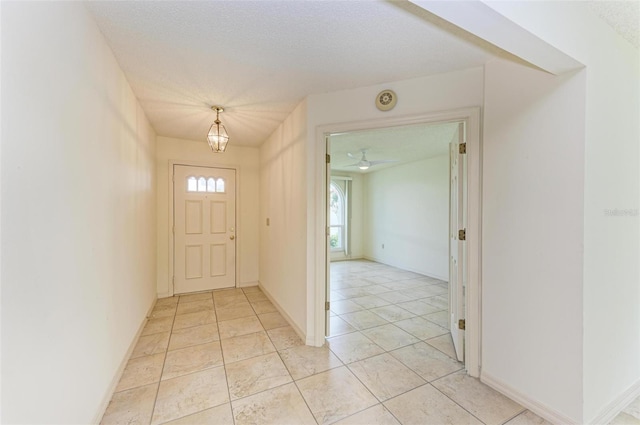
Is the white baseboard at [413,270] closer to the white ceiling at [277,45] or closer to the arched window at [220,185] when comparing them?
the white ceiling at [277,45]

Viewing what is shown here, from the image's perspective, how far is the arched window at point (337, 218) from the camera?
6.76m

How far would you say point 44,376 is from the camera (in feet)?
3.35

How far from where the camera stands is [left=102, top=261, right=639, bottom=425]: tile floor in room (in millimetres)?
1589

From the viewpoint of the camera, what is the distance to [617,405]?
5.26ft

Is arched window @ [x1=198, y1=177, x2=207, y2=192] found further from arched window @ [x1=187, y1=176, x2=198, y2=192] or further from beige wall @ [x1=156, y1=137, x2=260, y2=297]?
beige wall @ [x1=156, y1=137, x2=260, y2=297]

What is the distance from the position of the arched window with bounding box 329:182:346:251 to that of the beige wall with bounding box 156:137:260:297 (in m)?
2.84

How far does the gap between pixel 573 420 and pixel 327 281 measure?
5.77 feet

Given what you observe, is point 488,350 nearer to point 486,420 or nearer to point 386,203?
point 486,420

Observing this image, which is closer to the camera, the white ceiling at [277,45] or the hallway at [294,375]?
the white ceiling at [277,45]

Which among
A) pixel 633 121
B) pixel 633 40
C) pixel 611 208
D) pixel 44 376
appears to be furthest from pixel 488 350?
pixel 44 376

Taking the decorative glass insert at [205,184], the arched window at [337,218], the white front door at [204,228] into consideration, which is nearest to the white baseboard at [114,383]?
the white front door at [204,228]

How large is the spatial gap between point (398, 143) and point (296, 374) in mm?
3265

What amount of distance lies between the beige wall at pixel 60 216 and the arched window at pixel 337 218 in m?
5.13

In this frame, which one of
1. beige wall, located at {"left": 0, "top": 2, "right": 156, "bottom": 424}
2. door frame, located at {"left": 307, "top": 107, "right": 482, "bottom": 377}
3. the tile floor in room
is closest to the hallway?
the tile floor in room
